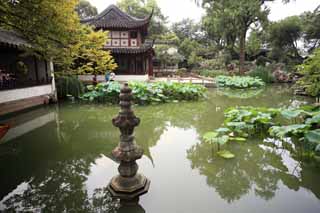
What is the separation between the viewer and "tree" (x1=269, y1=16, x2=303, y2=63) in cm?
2247

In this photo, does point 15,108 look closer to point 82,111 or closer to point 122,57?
point 82,111

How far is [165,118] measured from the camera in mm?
7172

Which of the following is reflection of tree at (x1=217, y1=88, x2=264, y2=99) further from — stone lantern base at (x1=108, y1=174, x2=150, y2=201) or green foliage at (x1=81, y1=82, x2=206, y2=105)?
stone lantern base at (x1=108, y1=174, x2=150, y2=201)

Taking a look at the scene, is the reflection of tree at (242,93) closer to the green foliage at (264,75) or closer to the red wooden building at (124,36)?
the green foliage at (264,75)

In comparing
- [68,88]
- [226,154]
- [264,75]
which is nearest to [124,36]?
Result: [68,88]

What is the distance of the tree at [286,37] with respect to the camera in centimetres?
2247

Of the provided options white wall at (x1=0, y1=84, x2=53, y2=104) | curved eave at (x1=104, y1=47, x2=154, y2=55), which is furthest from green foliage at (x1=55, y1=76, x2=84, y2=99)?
curved eave at (x1=104, y1=47, x2=154, y2=55)

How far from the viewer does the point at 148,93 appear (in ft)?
32.3

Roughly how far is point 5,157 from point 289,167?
5095mm

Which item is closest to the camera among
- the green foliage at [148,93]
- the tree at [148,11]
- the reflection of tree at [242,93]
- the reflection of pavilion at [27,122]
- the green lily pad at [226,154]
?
the green lily pad at [226,154]

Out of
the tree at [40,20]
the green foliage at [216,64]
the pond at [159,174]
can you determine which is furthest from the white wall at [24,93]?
the green foliage at [216,64]

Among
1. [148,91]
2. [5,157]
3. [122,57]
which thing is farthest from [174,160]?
[122,57]

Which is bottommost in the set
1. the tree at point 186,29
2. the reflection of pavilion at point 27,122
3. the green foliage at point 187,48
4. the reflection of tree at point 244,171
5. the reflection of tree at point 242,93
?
the reflection of pavilion at point 27,122

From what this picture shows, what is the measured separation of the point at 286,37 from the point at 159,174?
25.3 m
